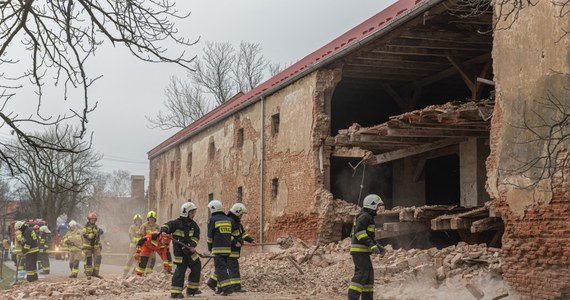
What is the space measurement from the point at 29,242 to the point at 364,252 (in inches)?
469

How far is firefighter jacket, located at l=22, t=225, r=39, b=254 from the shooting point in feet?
63.5

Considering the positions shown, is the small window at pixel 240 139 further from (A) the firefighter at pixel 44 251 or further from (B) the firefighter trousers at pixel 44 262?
(B) the firefighter trousers at pixel 44 262

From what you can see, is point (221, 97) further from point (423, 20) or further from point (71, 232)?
point (423, 20)

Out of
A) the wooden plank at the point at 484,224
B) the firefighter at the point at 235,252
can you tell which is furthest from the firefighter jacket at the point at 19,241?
the wooden plank at the point at 484,224

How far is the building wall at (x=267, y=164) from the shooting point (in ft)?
64.1

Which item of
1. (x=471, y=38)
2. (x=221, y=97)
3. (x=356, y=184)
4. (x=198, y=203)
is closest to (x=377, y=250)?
(x=471, y=38)

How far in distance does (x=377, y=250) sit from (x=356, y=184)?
11.4m

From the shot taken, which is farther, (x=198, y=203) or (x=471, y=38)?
(x=198, y=203)

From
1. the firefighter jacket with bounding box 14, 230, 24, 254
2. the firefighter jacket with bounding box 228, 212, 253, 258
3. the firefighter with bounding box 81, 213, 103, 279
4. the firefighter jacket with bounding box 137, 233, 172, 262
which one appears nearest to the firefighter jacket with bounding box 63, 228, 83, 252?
the firefighter jacket with bounding box 14, 230, 24, 254

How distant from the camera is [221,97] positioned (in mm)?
52719

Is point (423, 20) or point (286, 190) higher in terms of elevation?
point (423, 20)

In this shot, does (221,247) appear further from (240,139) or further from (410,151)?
(240,139)

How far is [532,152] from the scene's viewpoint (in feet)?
36.1

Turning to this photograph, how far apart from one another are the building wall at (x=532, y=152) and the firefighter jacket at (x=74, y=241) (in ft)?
42.8
